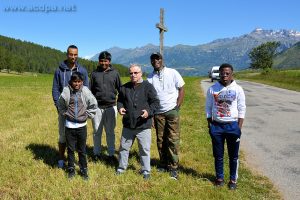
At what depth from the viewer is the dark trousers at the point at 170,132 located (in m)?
6.64

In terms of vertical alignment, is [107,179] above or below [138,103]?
below

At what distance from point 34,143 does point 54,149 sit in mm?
885

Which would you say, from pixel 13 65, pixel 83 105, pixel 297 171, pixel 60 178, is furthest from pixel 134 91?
pixel 13 65

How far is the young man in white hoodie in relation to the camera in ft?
19.3

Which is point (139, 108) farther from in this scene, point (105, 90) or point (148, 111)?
point (105, 90)

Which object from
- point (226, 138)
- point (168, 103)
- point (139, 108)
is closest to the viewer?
point (226, 138)

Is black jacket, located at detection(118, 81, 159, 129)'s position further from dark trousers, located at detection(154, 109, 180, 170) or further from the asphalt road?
the asphalt road

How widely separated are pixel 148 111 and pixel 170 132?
→ 2.54ft

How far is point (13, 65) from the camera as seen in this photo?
142 metres

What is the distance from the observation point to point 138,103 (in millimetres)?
6227

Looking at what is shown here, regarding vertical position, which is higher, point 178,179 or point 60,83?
point 60,83

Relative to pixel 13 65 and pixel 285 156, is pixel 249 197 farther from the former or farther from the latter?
pixel 13 65

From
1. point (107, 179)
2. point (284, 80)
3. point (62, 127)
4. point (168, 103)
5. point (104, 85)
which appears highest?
point (104, 85)

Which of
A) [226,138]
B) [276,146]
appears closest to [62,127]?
[226,138]
